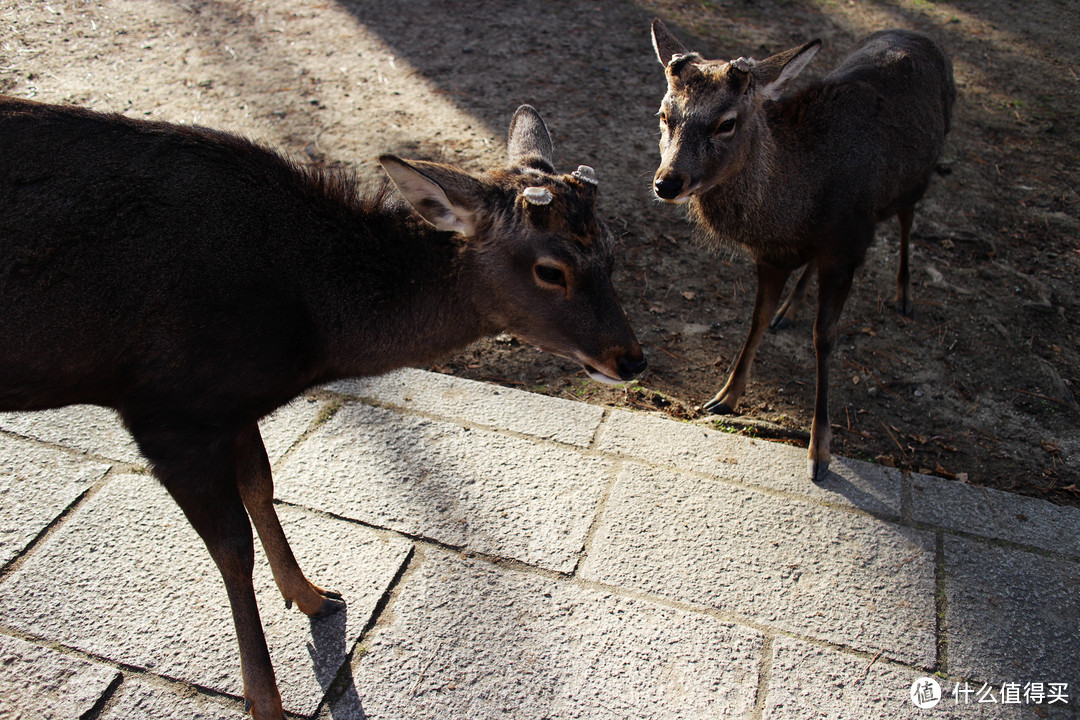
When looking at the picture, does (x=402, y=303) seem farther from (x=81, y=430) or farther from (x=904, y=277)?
(x=904, y=277)

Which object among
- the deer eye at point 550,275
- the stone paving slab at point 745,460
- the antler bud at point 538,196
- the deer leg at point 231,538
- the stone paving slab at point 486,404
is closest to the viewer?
the deer leg at point 231,538

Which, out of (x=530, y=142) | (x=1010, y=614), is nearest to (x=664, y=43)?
(x=530, y=142)

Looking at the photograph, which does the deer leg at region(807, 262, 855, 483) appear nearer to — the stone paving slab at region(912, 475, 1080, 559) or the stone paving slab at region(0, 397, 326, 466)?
the stone paving slab at region(912, 475, 1080, 559)

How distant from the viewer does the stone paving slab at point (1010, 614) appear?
3066 millimetres

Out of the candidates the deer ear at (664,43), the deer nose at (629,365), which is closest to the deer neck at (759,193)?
the deer ear at (664,43)

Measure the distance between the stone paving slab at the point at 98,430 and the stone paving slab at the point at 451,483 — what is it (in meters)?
0.14

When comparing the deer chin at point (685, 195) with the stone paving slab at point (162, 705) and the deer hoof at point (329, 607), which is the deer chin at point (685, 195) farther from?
the stone paving slab at point (162, 705)

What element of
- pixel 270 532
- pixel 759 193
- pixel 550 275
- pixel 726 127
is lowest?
pixel 270 532

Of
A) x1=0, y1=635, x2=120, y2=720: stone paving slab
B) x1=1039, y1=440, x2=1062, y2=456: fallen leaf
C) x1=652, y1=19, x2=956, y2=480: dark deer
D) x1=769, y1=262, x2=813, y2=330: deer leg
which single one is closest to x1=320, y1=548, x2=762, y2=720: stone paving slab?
x1=0, y1=635, x2=120, y2=720: stone paving slab

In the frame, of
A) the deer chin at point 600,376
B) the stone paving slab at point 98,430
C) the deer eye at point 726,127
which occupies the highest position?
the deer eye at point 726,127

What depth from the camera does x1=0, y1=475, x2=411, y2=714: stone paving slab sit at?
2920 millimetres

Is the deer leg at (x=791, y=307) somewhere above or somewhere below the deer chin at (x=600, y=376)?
below

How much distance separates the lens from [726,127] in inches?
166

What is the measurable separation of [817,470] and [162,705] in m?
3.18
